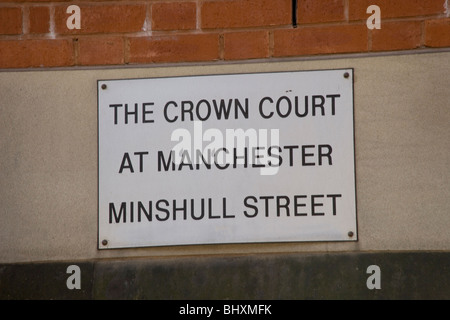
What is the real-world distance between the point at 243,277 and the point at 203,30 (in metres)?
1.04

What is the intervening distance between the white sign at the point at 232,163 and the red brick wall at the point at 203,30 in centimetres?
13

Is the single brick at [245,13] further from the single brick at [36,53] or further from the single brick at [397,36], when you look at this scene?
the single brick at [36,53]

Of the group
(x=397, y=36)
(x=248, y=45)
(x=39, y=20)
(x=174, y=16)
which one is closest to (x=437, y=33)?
(x=397, y=36)

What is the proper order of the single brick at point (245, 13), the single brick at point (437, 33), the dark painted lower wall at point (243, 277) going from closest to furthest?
1. the dark painted lower wall at point (243, 277)
2. the single brick at point (437, 33)
3. the single brick at point (245, 13)

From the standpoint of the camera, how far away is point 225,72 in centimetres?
421

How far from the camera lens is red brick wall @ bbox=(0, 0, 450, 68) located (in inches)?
162

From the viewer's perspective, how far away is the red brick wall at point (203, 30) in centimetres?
412

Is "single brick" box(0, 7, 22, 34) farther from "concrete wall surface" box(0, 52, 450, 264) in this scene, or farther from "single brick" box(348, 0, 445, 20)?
"single brick" box(348, 0, 445, 20)

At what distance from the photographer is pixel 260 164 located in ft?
13.5

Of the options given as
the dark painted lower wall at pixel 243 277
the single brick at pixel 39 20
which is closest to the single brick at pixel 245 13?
the single brick at pixel 39 20

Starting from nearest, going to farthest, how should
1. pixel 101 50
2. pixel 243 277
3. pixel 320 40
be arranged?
1. pixel 243 277
2. pixel 320 40
3. pixel 101 50

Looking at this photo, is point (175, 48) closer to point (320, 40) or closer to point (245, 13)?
point (245, 13)

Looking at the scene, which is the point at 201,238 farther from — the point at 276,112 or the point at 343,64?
the point at 343,64

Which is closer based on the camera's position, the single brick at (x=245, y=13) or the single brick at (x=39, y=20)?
the single brick at (x=245, y=13)
